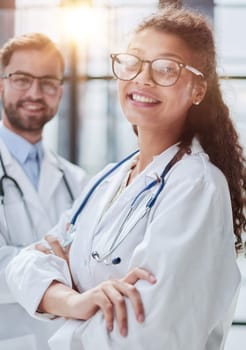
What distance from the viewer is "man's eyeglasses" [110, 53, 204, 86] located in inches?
44.7

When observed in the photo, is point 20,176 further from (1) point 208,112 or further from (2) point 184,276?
(2) point 184,276

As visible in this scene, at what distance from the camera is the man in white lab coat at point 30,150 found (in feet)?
6.29

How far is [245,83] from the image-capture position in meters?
2.61

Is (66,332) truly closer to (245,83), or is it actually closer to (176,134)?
(176,134)

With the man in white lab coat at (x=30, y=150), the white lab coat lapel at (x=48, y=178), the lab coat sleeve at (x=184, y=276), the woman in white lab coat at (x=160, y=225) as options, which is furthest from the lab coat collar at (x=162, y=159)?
the white lab coat lapel at (x=48, y=178)

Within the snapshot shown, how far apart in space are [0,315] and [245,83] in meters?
1.52

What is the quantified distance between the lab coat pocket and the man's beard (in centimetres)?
A: 78

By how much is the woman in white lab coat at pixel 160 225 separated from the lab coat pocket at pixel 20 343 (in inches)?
20.5

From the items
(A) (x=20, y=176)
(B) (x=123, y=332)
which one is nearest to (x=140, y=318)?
(B) (x=123, y=332)

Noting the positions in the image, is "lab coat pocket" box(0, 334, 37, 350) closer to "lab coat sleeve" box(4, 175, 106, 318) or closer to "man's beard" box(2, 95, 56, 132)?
"lab coat sleeve" box(4, 175, 106, 318)

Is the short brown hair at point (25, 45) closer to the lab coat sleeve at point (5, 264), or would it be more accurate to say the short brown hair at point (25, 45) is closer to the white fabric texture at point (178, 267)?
the lab coat sleeve at point (5, 264)

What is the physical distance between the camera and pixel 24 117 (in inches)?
→ 83.0

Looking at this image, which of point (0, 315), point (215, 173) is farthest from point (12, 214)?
point (215, 173)

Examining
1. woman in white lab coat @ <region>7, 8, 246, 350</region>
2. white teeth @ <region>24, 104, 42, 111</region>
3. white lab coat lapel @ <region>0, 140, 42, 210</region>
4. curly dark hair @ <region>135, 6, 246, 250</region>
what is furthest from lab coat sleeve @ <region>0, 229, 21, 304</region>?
curly dark hair @ <region>135, 6, 246, 250</region>
